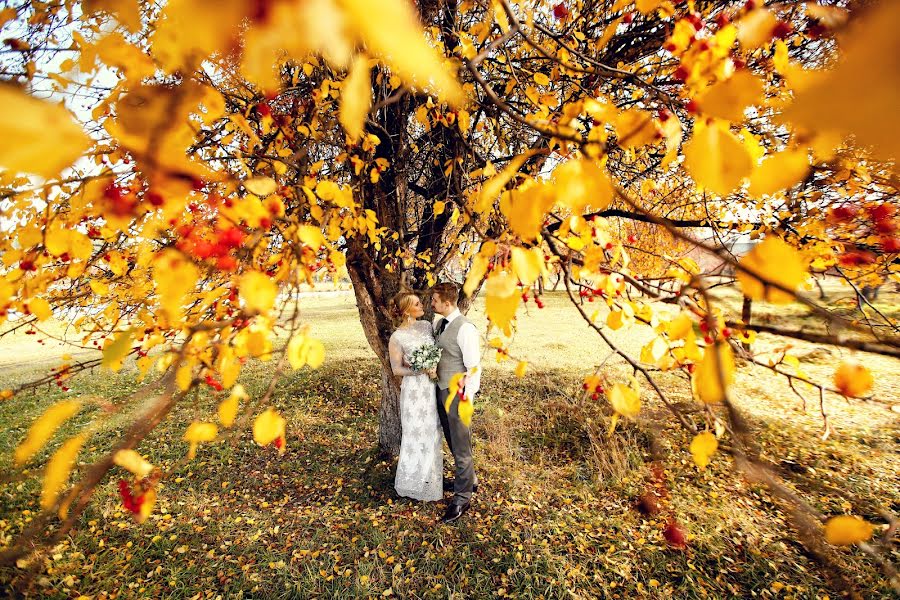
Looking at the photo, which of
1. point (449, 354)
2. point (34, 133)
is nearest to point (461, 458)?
point (449, 354)

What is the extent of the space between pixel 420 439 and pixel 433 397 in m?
0.46

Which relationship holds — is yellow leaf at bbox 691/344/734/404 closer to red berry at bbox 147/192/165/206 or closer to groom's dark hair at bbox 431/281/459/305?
red berry at bbox 147/192/165/206

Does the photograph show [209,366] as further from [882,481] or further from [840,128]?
[882,481]

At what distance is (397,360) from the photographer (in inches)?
150

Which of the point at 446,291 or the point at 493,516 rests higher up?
the point at 446,291

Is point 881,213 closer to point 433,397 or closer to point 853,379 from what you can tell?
point 853,379

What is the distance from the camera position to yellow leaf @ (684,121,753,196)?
0.61 meters

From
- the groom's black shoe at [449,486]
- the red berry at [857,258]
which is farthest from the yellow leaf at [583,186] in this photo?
the groom's black shoe at [449,486]

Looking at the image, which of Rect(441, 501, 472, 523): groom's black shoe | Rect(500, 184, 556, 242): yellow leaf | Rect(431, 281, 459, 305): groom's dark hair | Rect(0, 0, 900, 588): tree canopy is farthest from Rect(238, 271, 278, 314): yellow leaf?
Rect(441, 501, 472, 523): groom's black shoe

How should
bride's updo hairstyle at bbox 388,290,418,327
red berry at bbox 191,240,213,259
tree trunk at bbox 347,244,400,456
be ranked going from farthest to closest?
tree trunk at bbox 347,244,400,456
bride's updo hairstyle at bbox 388,290,418,327
red berry at bbox 191,240,213,259

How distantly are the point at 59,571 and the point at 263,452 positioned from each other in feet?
6.45

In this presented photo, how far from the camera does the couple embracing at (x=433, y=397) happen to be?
11.9 ft

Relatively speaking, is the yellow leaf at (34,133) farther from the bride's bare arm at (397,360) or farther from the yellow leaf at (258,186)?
the bride's bare arm at (397,360)

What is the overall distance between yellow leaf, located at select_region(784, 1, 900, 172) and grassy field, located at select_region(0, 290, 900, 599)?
6.15ft
